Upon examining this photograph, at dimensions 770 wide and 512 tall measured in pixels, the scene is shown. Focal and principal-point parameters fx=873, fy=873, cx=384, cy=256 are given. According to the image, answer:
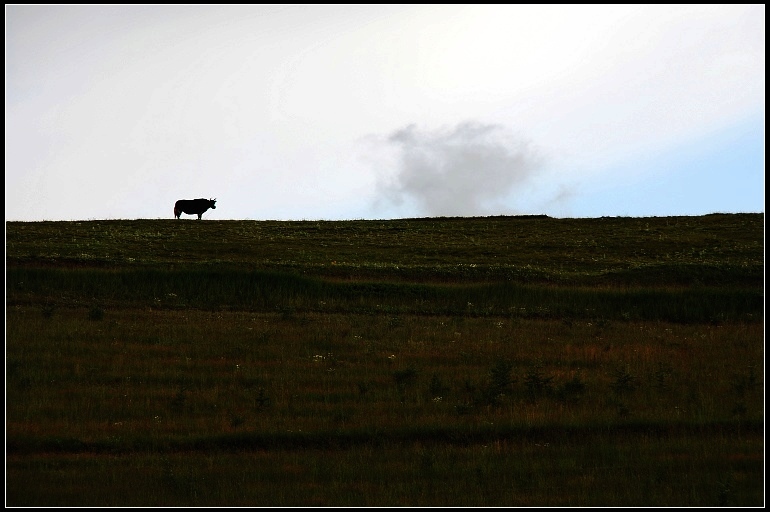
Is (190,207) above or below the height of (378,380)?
above

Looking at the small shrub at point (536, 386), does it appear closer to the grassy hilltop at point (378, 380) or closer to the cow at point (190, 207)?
the grassy hilltop at point (378, 380)

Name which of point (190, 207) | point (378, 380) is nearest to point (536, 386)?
point (378, 380)

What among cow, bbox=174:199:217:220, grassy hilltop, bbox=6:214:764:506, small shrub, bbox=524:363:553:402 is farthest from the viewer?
cow, bbox=174:199:217:220

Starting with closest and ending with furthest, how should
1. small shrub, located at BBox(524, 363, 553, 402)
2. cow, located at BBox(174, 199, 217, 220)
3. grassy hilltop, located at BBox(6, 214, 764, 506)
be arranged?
grassy hilltop, located at BBox(6, 214, 764, 506), small shrub, located at BBox(524, 363, 553, 402), cow, located at BBox(174, 199, 217, 220)

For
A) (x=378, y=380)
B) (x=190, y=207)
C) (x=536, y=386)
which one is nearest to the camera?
(x=536, y=386)

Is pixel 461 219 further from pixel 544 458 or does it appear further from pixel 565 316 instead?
pixel 544 458

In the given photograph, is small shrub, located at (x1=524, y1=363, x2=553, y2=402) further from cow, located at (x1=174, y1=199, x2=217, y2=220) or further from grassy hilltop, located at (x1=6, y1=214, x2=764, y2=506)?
cow, located at (x1=174, y1=199, x2=217, y2=220)

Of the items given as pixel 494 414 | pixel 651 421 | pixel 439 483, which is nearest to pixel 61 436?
pixel 439 483

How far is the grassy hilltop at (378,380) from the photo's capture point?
13578 millimetres

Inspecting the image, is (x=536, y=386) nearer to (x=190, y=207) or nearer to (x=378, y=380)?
(x=378, y=380)

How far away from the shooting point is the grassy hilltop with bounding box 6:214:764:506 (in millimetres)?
13578

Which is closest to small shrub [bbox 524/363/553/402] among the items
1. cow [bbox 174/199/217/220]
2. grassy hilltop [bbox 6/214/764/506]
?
grassy hilltop [bbox 6/214/764/506]

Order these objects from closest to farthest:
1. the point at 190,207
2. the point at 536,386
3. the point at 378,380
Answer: the point at 536,386 < the point at 378,380 < the point at 190,207

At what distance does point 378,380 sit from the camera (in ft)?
65.5
